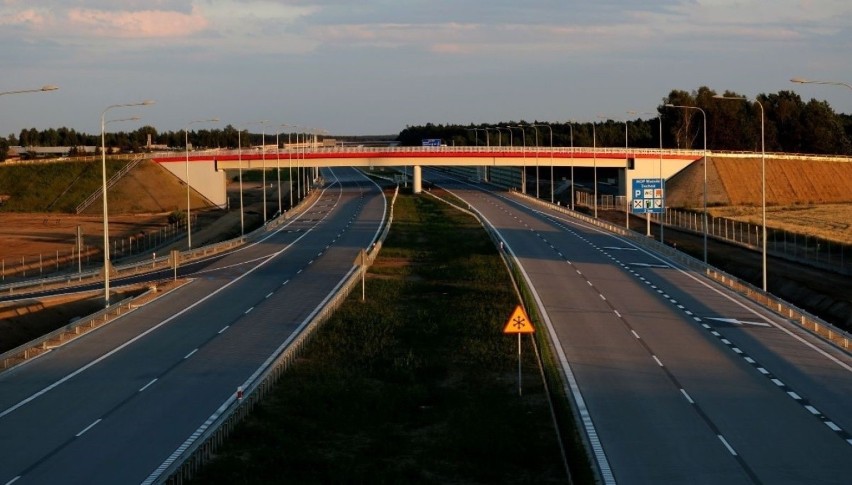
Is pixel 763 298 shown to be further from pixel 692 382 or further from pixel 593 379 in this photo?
pixel 593 379

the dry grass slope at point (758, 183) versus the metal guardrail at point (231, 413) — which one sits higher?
the dry grass slope at point (758, 183)

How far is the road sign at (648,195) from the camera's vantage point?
270 feet

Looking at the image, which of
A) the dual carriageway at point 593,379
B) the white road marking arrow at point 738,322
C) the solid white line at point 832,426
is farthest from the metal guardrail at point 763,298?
the solid white line at point 832,426

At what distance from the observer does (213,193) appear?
13325 cm

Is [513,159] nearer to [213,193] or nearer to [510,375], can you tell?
[213,193]

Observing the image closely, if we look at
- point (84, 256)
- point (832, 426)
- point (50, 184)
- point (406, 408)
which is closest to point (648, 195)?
point (84, 256)

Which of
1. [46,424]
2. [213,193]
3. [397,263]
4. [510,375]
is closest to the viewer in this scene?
[46,424]

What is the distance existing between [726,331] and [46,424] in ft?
76.7

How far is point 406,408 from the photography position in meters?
32.1

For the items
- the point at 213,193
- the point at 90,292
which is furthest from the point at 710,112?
the point at 90,292

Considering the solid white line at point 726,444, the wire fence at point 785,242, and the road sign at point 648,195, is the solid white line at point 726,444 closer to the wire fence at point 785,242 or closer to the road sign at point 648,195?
the wire fence at point 785,242

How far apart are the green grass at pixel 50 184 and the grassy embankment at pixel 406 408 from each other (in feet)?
277

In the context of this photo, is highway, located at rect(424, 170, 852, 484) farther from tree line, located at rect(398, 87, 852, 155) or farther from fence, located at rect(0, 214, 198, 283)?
tree line, located at rect(398, 87, 852, 155)

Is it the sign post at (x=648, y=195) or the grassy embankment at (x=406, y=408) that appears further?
the sign post at (x=648, y=195)
